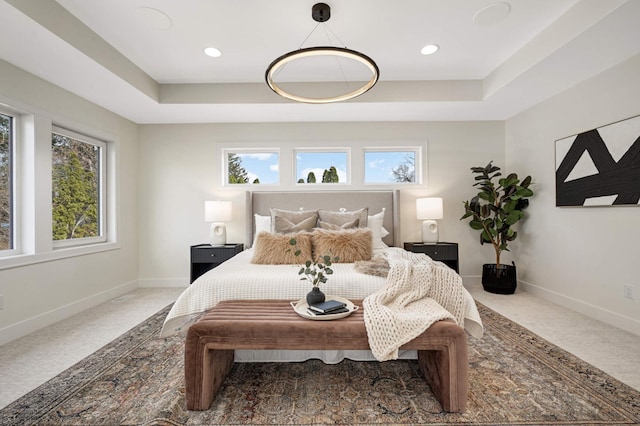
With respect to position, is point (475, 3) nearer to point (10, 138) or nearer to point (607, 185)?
point (607, 185)

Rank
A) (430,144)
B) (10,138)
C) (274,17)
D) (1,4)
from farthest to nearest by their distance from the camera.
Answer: (430,144) → (10,138) → (274,17) → (1,4)

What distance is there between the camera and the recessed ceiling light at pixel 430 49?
2.86 metres

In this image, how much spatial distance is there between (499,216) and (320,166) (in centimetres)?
255

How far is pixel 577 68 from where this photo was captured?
9.11 feet

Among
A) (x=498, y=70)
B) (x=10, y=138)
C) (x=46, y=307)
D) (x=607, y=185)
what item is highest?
(x=498, y=70)

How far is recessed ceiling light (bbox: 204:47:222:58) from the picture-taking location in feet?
9.48

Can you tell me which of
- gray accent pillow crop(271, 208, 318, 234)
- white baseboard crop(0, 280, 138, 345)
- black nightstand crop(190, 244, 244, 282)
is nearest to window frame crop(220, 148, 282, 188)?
gray accent pillow crop(271, 208, 318, 234)

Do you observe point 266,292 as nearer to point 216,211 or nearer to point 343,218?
point 343,218

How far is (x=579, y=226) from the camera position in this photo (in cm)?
317

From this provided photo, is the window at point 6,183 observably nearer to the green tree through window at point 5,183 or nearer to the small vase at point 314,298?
the green tree through window at point 5,183

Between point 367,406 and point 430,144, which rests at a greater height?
point 430,144

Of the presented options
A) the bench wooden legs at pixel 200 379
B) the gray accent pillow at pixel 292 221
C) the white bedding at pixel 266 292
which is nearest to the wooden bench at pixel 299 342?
the bench wooden legs at pixel 200 379

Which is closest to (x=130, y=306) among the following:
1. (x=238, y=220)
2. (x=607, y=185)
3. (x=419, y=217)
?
(x=238, y=220)

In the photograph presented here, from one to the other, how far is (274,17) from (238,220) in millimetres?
2714
